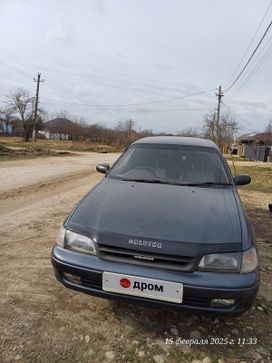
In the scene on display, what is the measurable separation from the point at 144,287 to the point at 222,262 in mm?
600

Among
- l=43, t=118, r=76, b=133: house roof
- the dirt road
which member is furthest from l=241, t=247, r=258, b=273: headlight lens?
l=43, t=118, r=76, b=133: house roof

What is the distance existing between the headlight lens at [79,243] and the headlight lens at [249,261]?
1131 mm

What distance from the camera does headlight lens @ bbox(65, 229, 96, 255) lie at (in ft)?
8.73

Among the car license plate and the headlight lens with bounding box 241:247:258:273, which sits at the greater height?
the headlight lens with bounding box 241:247:258:273

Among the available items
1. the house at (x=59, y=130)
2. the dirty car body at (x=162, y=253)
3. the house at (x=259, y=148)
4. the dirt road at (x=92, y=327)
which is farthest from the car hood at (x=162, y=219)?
the house at (x=59, y=130)

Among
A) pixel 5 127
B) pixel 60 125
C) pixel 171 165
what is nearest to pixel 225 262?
pixel 171 165

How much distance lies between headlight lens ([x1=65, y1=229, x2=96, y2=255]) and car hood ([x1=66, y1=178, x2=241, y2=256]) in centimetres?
5

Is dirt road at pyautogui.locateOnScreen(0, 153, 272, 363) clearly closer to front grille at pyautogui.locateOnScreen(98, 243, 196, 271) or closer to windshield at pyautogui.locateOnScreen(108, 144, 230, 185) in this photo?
front grille at pyautogui.locateOnScreen(98, 243, 196, 271)

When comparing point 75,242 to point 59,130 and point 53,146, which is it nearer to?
point 53,146

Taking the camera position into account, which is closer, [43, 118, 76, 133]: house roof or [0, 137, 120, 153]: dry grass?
[0, 137, 120, 153]: dry grass

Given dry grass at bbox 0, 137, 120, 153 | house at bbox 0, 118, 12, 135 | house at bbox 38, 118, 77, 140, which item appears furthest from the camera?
house at bbox 38, 118, 77, 140

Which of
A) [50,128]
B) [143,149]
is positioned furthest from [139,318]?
[50,128]

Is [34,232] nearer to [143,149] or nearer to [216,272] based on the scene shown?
[143,149]

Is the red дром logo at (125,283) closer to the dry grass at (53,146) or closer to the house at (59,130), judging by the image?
the dry grass at (53,146)
